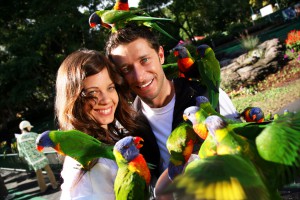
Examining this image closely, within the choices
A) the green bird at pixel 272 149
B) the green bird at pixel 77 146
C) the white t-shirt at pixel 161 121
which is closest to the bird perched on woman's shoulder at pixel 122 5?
the white t-shirt at pixel 161 121

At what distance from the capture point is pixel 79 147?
124 centimetres

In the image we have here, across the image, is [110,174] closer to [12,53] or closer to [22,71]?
[22,71]

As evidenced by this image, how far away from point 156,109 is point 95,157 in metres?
0.64

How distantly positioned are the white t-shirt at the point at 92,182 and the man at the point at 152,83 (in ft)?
1.25

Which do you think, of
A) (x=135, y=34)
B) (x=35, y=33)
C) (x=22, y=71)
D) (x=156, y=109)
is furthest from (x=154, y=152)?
(x=35, y=33)

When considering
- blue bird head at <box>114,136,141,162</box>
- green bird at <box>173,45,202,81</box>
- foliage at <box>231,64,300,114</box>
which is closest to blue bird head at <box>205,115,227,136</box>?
blue bird head at <box>114,136,141,162</box>

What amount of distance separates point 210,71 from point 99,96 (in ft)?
2.52

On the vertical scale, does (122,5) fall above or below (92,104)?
above

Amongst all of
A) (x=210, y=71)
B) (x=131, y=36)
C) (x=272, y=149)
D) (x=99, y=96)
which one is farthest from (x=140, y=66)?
(x=272, y=149)

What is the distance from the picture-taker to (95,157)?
4.15 ft

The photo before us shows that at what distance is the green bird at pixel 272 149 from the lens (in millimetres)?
726

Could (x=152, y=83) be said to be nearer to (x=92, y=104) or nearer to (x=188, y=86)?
(x=188, y=86)

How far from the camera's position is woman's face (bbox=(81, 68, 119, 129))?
4.85 ft

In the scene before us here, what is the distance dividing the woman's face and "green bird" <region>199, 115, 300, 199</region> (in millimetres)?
865
